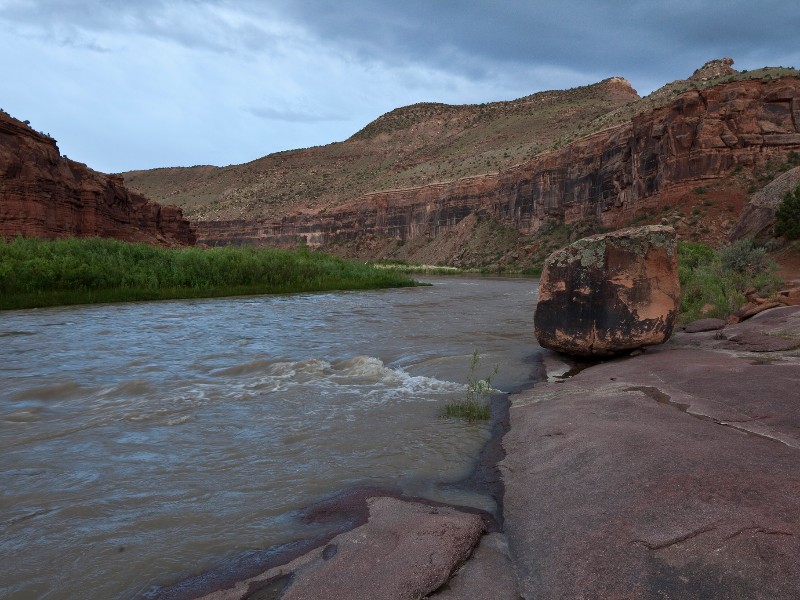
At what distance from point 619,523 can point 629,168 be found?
5110cm

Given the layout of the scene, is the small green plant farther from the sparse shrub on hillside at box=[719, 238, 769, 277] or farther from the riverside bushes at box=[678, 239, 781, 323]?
the sparse shrub on hillside at box=[719, 238, 769, 277]

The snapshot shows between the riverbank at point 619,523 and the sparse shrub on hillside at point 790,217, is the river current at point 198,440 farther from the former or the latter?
the sparse shrub on hillside at point 790,217

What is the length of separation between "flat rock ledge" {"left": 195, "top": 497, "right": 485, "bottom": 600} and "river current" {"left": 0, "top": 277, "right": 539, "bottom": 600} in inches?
15.4

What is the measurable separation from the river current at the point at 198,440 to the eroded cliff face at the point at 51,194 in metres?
24.2

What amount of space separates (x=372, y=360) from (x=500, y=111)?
110 m

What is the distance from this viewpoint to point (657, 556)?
89.8 inches

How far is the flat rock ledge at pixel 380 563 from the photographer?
2412 millimetres

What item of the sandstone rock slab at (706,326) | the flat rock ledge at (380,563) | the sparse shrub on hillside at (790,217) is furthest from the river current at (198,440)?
the sparse shrub on hillside at (790,217)

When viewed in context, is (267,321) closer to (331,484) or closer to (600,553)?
(331,484)

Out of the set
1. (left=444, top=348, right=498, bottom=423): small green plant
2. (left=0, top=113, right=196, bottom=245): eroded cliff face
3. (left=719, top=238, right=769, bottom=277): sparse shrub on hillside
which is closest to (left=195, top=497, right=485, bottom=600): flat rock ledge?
(left=444, top=348, right=498, bottom=423): small green plant

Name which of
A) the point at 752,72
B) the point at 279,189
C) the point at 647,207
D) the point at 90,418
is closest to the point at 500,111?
the point at 279,189

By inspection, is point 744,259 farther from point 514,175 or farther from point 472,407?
point 514,175

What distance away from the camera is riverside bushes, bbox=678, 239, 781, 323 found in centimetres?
1060

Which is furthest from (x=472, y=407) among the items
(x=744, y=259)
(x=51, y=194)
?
(x=51, y=194)
